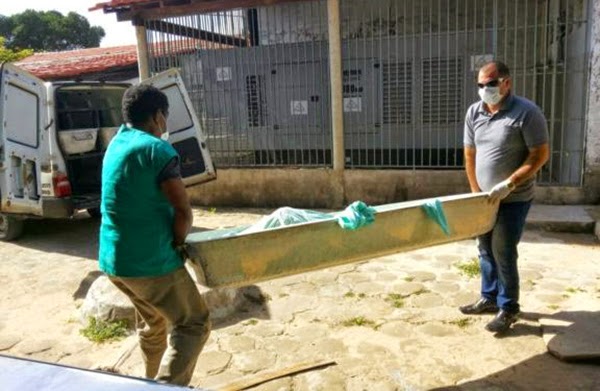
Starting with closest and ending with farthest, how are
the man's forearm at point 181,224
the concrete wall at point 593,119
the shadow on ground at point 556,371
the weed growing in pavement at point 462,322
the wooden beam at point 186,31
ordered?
the man's forearm at point 181,224 → the shadow on ground at point 556,371 → the weed growing in pavement at point 462,322 → the concrete wall at point 593,119 → the wooden beam at point 186,31

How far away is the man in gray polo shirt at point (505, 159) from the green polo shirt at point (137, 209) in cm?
203

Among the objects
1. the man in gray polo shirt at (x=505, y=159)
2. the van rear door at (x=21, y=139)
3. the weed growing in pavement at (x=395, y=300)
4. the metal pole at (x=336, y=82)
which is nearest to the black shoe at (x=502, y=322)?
the man in gray polo shirt at (x=505, y=159)

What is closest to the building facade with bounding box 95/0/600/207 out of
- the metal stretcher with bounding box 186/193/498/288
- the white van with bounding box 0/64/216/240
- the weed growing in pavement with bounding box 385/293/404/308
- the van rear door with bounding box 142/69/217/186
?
the van rear door with bounding box 142/69/217/186

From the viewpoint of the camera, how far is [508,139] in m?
3.22

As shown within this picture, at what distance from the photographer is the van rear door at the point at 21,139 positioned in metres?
5.62

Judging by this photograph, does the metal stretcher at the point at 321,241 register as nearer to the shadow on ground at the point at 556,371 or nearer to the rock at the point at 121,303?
the shadow on ground at the point at 556,371

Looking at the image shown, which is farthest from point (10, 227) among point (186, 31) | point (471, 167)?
point (471, 167)

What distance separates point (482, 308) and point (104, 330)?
2.77 meters

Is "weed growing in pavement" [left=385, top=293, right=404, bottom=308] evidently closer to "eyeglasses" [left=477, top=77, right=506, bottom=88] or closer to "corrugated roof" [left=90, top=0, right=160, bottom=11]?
"eyeglasses" [left=477, top=77, right=506, bottom=88]

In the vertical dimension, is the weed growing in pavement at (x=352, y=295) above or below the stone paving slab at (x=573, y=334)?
below

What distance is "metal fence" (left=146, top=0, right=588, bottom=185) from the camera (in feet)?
22.3

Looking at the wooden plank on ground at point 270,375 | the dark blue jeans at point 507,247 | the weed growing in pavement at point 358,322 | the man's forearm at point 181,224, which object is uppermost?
the man's forearm at point 181,224

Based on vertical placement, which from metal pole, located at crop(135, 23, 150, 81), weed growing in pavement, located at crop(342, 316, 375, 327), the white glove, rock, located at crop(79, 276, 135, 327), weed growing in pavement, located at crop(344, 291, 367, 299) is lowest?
weed growing in pavement, located at crop(344, 291, 367, 299)

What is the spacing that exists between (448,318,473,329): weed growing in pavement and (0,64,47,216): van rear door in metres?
4.64
